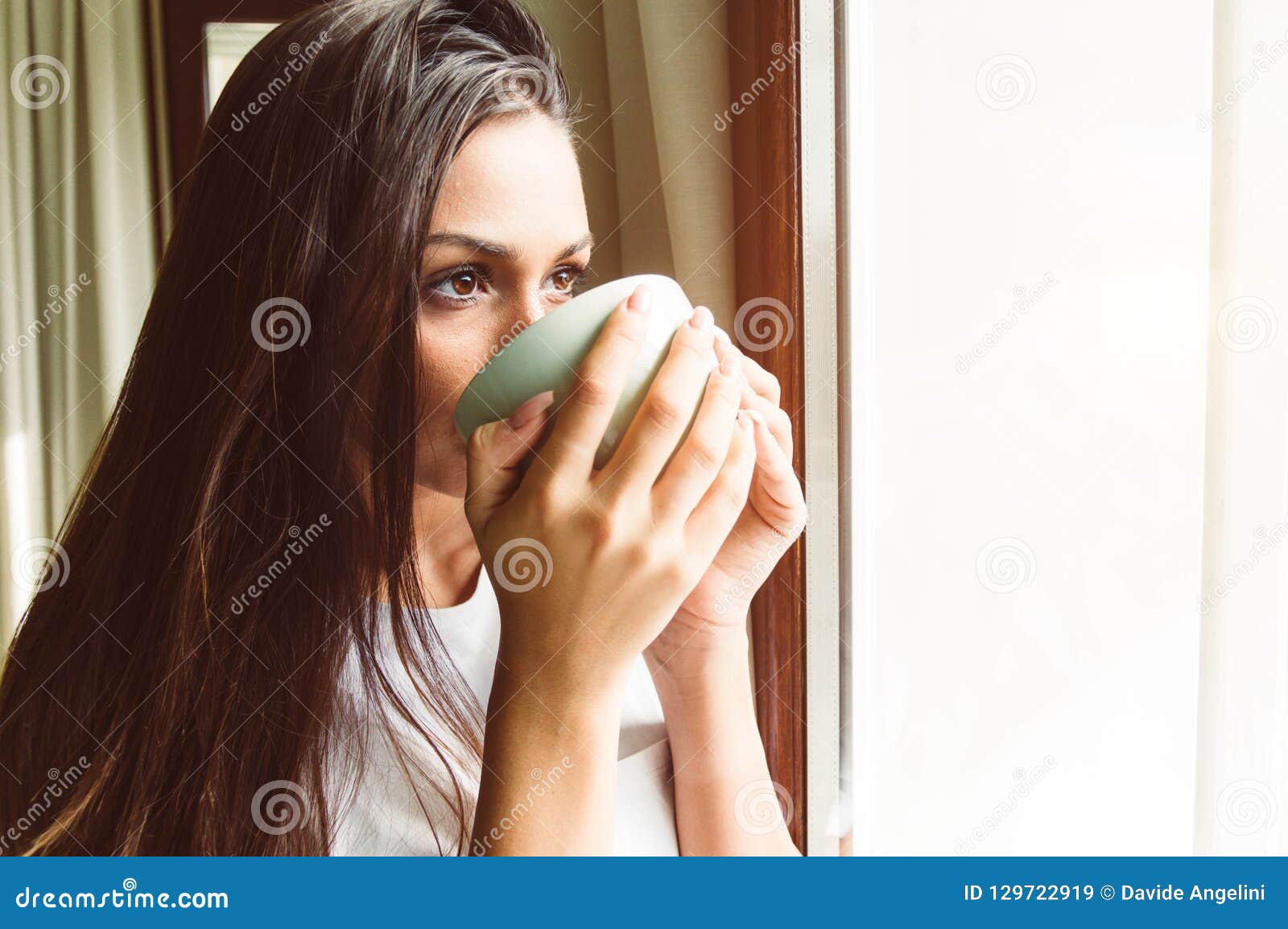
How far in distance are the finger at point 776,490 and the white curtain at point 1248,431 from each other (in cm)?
23

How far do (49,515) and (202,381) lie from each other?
15cm

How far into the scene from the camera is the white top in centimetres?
53

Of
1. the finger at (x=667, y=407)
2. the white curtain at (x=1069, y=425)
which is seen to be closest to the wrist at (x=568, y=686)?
the finger at (x=667, y=407)

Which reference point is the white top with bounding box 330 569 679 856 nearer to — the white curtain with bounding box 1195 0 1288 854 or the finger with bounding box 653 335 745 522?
the finger with bounding box 653 335 745 522

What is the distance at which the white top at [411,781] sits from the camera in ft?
1.74

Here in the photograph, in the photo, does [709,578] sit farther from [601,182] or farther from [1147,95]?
[1147,95]

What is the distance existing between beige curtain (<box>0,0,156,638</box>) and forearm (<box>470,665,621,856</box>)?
1.01 feet

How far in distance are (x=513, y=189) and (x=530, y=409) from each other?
150mm

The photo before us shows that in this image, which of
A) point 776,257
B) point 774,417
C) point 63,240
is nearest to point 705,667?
point 774,417

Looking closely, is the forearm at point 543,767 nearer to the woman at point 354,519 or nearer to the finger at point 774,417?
the woman at point 354,519

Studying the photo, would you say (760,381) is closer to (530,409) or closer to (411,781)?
(530,409)
